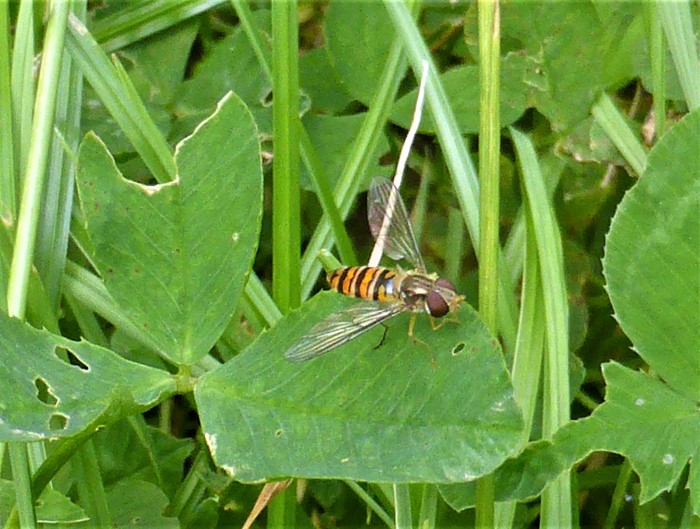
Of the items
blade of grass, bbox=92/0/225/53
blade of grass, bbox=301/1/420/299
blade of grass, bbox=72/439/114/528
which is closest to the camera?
Result: blade of grass, bbox=72/439/114/528

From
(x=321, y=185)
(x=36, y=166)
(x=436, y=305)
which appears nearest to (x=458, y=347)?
(x=436, y=305)

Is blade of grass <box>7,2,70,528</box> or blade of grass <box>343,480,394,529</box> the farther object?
blade of grass <box>343,480,394,529</box>

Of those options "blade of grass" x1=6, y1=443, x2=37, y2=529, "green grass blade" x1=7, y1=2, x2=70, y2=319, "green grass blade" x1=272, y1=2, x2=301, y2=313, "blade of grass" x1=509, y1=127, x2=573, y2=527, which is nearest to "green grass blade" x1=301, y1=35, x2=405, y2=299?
"green grass blade" x1=272, y1=2, x2=301, y2=313

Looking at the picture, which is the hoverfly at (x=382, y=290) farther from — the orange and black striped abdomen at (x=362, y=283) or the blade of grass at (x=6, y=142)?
the blade of grass at (x=6, y=142)

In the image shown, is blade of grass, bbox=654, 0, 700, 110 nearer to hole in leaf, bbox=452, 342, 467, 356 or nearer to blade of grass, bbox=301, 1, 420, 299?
blade of grass, bbox=301, 1, 420, 299

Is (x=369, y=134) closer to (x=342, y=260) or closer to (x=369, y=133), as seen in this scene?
(x=369, y=133)

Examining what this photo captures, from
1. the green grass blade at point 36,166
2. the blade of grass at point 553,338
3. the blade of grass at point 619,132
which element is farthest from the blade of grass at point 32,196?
the blade of grass at point 619,132
